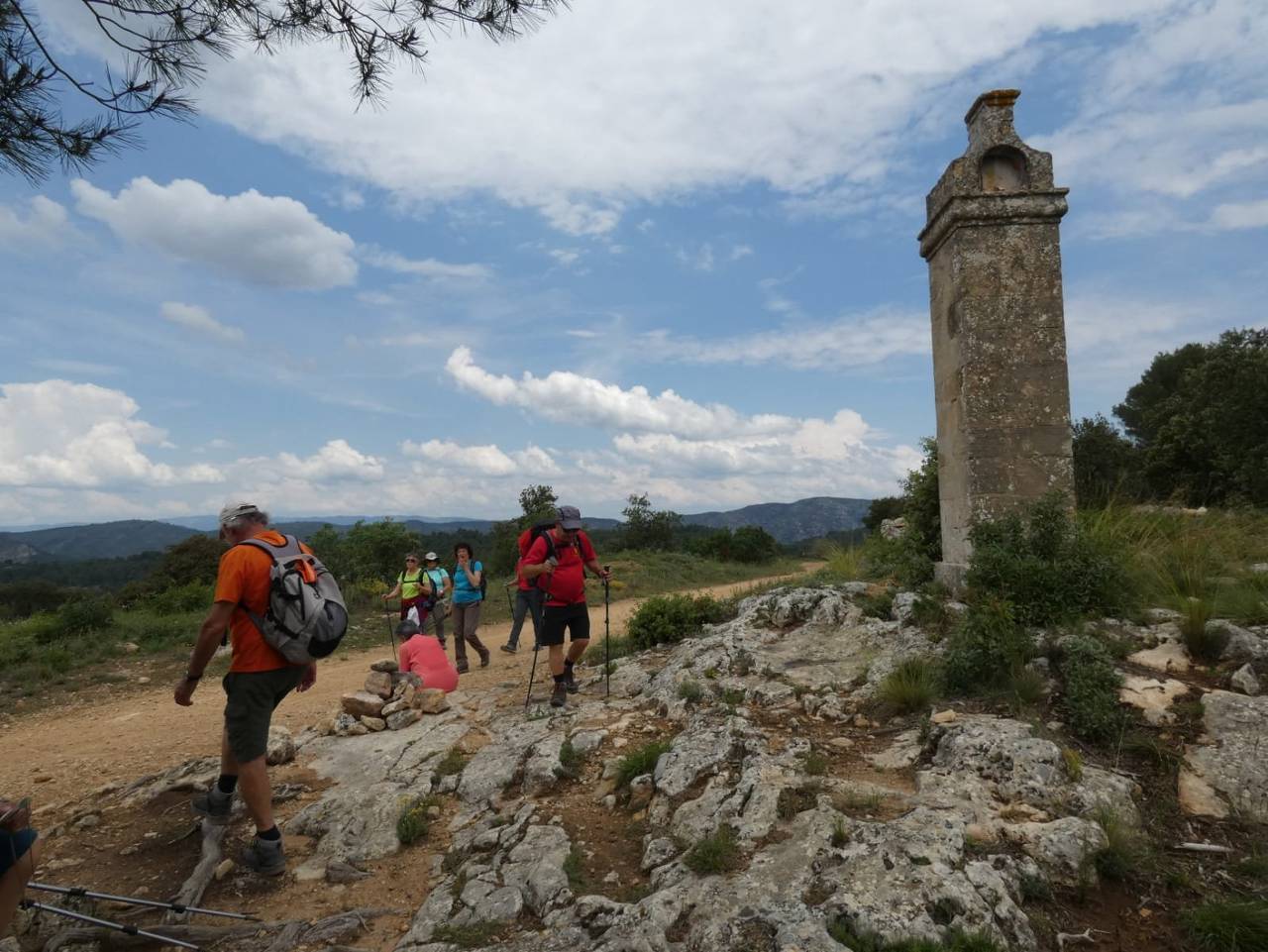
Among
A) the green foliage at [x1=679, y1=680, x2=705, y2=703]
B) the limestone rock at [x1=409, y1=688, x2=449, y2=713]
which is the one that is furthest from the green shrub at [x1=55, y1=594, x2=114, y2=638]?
the green foliage at [x1=679, y1=680, x2=705, y2=703]

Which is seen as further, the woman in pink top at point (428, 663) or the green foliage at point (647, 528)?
the green foliage at point (647, 528)

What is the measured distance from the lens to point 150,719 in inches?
327

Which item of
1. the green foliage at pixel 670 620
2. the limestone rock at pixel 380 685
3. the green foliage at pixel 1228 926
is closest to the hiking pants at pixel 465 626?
the green foliage at pixel 670 620

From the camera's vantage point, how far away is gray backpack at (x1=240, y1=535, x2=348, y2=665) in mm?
3826

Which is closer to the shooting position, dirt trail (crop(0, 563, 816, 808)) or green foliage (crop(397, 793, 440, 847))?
green foliage (crop(397, 793, 440, 847))

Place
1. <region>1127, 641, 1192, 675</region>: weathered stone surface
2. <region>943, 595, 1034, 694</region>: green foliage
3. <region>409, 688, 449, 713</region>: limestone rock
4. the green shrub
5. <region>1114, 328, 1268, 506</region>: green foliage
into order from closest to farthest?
<region>1127, 641, 1192, 675</region>: weathered stone surface, <region>943, 595, 1034, 694</region>: green foliage, <region>409, 688, 449, 713</region>: limestone rock, the green shrub, <region>1114, 328, 1268, 506</region>: green foliage

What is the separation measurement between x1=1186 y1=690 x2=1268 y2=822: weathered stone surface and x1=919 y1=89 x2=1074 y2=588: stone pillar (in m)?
2.41

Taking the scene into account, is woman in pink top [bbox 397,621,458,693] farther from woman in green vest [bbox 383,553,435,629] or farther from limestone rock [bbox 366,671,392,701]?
woman in green vest [bbox 383,553,435,629]

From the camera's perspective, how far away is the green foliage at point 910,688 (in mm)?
5031

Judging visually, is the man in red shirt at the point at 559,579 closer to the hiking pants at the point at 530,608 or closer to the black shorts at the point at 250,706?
the hiking pants at the point at 530,608

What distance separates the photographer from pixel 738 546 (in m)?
29.7

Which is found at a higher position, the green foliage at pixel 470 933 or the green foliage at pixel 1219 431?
the green foliage at pixel 1219 431

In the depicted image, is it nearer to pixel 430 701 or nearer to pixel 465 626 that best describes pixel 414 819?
pixel 430 701

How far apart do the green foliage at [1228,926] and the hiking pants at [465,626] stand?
303 inches
